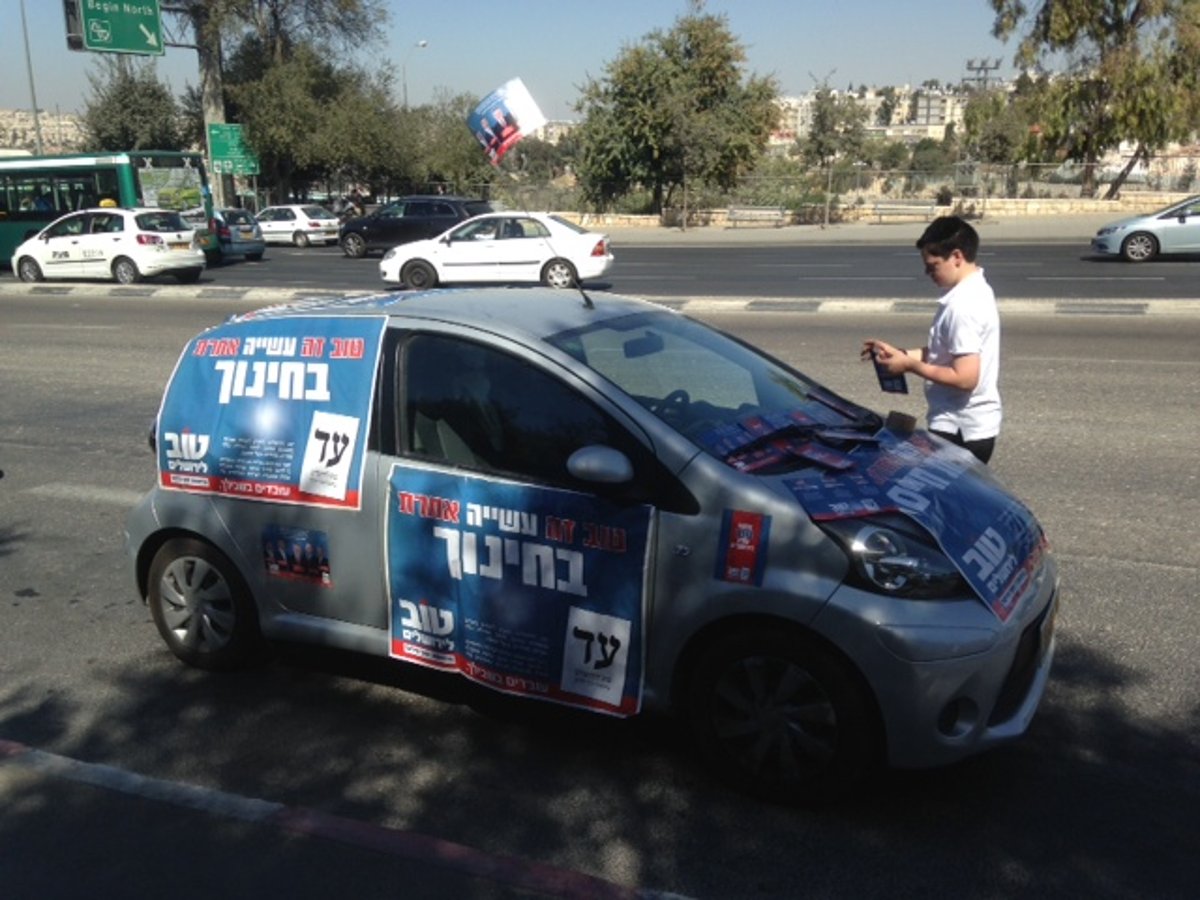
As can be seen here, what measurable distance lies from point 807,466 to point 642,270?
22.2 m

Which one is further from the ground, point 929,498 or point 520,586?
point 929,498

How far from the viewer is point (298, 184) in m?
56.3

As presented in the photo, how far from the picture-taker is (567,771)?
3.90 meters

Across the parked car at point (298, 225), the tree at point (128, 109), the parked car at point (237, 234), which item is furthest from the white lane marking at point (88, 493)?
the tree at point (128, 109)

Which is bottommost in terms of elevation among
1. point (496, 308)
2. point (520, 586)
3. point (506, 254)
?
point (506, 254)

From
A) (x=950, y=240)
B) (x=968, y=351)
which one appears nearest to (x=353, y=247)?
(x=950, y=240)

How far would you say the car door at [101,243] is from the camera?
941 inches

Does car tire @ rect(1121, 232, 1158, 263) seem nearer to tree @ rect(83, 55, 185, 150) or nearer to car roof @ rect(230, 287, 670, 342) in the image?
car roof @ rect(230, 287, 670, 342)

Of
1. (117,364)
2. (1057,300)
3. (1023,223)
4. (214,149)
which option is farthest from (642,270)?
(214,149)

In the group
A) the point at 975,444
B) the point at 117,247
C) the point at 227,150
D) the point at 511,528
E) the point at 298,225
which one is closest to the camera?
the point at 511,528

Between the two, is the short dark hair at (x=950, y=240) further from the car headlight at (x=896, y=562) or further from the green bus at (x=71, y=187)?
the green bus at (x=71, y=187)

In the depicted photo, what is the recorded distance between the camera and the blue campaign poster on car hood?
3.47m

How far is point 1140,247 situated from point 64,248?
75.2 ft

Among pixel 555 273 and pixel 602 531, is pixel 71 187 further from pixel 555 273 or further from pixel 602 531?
pixel 602 531
